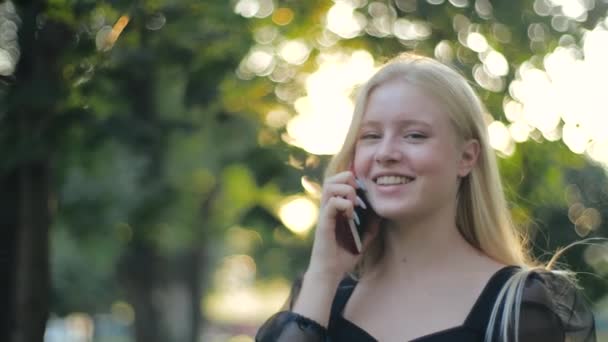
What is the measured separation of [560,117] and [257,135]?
147 centimetres

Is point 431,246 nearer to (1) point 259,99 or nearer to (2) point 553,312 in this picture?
(2) point 553,312

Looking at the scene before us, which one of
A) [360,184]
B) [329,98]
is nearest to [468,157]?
[360,184]

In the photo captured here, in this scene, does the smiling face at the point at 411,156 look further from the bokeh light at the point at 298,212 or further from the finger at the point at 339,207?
the bokeh light at the point at 298,212

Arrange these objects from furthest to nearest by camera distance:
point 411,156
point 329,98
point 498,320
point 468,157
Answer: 1. point 329,98
2. point 468,157
3. point 411,156
4. point 498,320

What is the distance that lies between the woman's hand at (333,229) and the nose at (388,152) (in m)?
0.11

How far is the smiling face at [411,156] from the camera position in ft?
8.96

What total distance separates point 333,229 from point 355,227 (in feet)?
0.18

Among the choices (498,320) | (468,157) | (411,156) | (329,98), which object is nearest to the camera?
(498,320)

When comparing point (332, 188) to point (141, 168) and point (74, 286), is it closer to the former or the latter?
point (141, 168)

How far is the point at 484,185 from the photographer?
9.39 feet

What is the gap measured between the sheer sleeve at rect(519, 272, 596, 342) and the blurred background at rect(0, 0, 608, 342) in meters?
2.08

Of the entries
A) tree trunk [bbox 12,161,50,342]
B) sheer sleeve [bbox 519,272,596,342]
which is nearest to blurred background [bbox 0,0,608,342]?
tree trunk [bbox 12,161,50,342]

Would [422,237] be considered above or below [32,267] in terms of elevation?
above

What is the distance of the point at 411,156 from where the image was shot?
2.72 m
